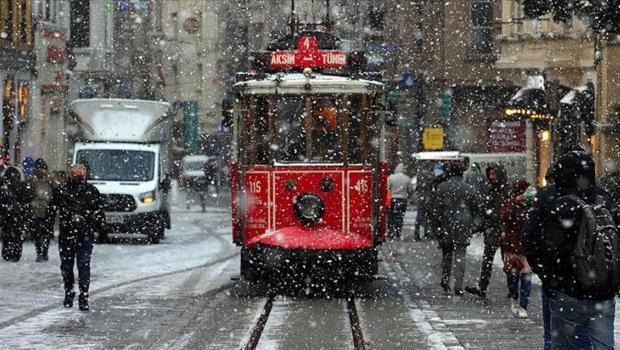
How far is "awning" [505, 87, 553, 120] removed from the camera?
36.4 meters

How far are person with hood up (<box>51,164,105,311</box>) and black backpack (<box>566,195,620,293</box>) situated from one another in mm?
8989

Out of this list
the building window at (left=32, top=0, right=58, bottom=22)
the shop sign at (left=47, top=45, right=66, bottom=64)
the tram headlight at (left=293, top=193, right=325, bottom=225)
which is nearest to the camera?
the tram headlight at (left=293, top=193, right=325, bottom=225)

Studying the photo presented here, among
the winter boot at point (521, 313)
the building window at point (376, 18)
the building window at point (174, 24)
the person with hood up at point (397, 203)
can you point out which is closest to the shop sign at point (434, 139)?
the building window at point (376, 18)

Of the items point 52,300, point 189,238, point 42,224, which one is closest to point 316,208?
point 52,300

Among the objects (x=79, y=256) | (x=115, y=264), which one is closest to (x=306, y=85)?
(x=79, y=256)

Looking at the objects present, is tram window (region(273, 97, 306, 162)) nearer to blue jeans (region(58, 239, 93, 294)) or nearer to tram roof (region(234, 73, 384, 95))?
tram roof (region(234, 73, 384, 95))

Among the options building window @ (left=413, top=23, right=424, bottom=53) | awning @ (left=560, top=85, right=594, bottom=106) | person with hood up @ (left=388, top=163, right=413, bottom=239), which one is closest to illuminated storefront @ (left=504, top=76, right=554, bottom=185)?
awning @ (left=560, top=85, right=594, bottom=106)

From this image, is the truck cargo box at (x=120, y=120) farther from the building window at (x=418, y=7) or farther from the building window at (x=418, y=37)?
the building window at (x=418, y=7)

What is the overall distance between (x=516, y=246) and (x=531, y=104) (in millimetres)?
21329

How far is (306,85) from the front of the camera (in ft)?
61.0

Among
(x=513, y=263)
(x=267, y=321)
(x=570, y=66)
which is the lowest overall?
(x=267, y=321)

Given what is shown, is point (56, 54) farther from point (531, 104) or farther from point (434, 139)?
point (531, 104)

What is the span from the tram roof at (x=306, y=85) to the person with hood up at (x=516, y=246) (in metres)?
3.18

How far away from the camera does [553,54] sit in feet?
115
